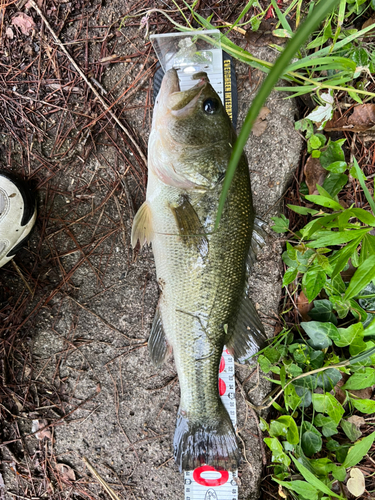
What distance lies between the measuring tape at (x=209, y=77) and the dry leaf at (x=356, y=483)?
0.84 metres

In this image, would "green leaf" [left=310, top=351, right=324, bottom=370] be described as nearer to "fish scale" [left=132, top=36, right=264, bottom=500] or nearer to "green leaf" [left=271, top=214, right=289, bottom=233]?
"fish scale" [left=132, top=36, right=264, bottom=500]

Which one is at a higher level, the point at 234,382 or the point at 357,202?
the point at 357,202

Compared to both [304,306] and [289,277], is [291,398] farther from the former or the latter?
[289,277]

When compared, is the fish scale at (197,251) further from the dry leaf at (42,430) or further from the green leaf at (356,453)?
the dry leaf at (42,430)

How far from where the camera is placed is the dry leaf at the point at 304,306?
2549 mm

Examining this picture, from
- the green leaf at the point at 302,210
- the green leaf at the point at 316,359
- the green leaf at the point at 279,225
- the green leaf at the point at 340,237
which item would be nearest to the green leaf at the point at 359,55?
the green leaf at the point at 302,210

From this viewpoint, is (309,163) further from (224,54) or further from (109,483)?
(109,483)

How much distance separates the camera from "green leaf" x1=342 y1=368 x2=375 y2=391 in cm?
228

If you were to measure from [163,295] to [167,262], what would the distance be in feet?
0.79

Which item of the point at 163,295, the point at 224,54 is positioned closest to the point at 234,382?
the point at 163,295

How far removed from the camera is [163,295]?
85.7 inches

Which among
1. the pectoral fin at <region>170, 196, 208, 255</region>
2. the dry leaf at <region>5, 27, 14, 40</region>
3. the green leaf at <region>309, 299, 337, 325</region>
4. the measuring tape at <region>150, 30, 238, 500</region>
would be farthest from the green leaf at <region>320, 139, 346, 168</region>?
the dry leaf at <region>5, 27, 14, 40</region>

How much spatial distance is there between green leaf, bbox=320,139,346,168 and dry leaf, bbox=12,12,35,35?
2.42 metres

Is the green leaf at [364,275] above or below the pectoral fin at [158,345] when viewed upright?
above
